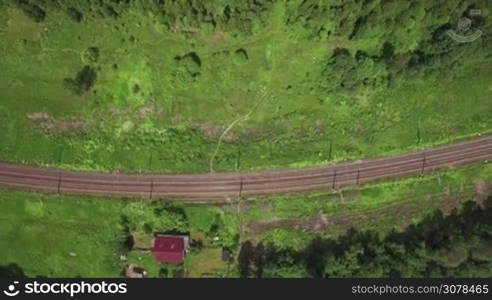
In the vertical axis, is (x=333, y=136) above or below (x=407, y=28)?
below

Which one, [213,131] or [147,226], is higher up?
[213,131]

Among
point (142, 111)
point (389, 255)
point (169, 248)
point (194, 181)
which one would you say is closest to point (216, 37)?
point (142, 111)

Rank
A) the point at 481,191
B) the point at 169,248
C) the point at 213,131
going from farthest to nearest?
the point at 481,191 → the point at 213,131 → the point at 169,248

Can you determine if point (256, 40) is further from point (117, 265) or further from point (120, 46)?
point (117, 265)

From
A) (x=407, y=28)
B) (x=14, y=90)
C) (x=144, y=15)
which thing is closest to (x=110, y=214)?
(x=14, y=90)

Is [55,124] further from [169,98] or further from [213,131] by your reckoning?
[213,131]

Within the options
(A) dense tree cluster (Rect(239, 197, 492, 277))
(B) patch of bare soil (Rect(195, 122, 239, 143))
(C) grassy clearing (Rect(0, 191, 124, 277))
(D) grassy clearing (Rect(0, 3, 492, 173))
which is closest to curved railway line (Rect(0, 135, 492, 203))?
(D) grassy clearing (Rect(0, 3, 492, 173))
